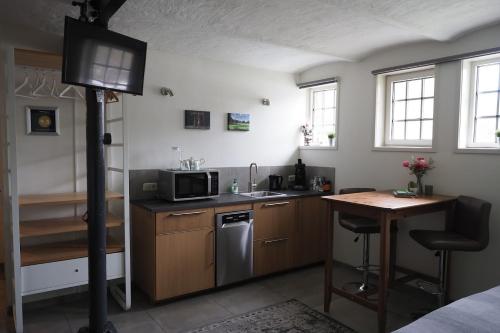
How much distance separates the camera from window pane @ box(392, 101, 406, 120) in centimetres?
376

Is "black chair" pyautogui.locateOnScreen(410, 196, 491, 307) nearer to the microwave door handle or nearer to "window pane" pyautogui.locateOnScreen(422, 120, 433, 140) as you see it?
"window pane" pyautogui.locateOnScreen(422, 120, 433, 140)

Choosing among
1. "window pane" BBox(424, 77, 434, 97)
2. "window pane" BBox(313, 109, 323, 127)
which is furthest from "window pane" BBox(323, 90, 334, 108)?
"window pane" BBox(424, 77, 434, 97)

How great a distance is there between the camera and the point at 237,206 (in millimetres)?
3562

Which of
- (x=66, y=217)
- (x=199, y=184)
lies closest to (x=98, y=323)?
(x=66, y=217)

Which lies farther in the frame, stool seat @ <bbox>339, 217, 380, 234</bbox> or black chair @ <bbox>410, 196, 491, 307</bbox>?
stool seat @ <bbox>339, 217, 380, 234</bbox>

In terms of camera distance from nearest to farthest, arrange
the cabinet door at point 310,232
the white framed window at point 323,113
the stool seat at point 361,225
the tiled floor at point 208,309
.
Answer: the tiled floor at point 208,309, the stool seat at point 361,225, the cabinet door at point 310,232, the white framed window at point 323,113

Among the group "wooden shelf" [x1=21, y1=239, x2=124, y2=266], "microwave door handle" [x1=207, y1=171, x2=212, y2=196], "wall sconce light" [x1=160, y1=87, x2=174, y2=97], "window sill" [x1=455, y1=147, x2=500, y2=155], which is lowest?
"wooden shelf" [x1=21, y1=239, x2=124, y2=266]

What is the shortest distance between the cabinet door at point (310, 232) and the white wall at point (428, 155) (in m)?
0.26

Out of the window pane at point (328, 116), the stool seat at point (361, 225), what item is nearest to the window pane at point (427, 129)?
the stool seat at point (361, 225)

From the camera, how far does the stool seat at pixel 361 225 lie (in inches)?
126

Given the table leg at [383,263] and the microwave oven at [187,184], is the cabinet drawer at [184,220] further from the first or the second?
the table leg at [383,263]

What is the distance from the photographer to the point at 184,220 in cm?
325

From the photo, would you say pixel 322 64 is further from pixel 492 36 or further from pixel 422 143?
pixel 492 36

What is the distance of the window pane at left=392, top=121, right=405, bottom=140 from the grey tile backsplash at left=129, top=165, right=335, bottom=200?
834 mm
